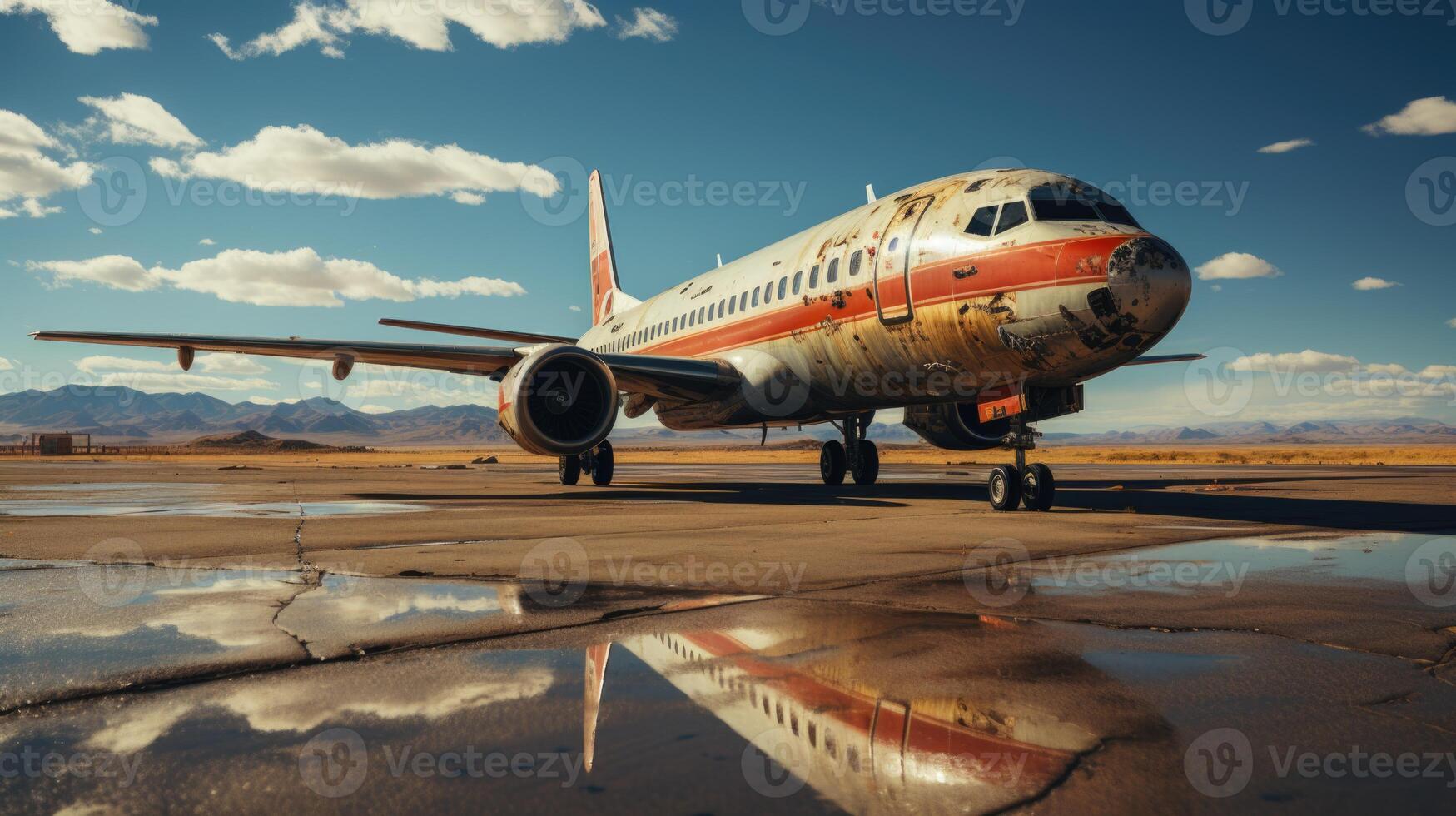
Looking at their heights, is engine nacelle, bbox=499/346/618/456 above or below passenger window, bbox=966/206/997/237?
below

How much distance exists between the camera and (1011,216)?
33.7 feet

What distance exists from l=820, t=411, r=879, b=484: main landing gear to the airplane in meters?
0.04

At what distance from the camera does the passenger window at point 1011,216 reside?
10.2 meters

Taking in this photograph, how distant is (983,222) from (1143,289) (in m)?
2.24

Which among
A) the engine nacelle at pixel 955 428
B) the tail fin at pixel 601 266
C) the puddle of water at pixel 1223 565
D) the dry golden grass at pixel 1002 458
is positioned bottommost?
the dry golden grass at pixel 1002 458

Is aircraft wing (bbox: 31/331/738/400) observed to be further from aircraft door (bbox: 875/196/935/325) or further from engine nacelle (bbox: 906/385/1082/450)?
aircraft door (bbox: 875/196/935/325)

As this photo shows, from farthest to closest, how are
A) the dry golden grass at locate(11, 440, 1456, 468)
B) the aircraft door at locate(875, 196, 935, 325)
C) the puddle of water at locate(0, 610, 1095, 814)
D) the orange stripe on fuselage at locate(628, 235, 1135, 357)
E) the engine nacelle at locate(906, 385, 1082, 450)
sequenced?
the dry golden grass at locate(11, 440, 1456, 468) < the engine nacelle at locate(906, 385, 1082, 450) < the aircraft door at locate(875, 196, 935, 325) < the orange stripe on fuselage at locate(628, 235, 1135, 357) < the puddle of water at locate(0, 610, 1095, 814)

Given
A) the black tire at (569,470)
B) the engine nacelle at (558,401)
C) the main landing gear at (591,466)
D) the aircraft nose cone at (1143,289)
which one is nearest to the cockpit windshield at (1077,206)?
the aircraft nose cone at (1143,289)

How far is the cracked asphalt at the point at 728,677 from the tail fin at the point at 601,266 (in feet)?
70.8

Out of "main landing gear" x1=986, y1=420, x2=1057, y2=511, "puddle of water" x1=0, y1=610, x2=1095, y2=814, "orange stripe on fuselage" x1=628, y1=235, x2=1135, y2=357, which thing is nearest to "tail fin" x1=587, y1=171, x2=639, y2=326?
"orange stripe on fuselage" x1=628, y1=235, x2=1135, y2=357

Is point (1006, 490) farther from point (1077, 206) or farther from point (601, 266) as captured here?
point (601, 266)

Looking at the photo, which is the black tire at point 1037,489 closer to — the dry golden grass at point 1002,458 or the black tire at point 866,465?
the black tire at point 866,465

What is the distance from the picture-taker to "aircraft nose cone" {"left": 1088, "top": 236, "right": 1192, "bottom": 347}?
8992mm

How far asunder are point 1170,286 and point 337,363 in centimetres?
1426
